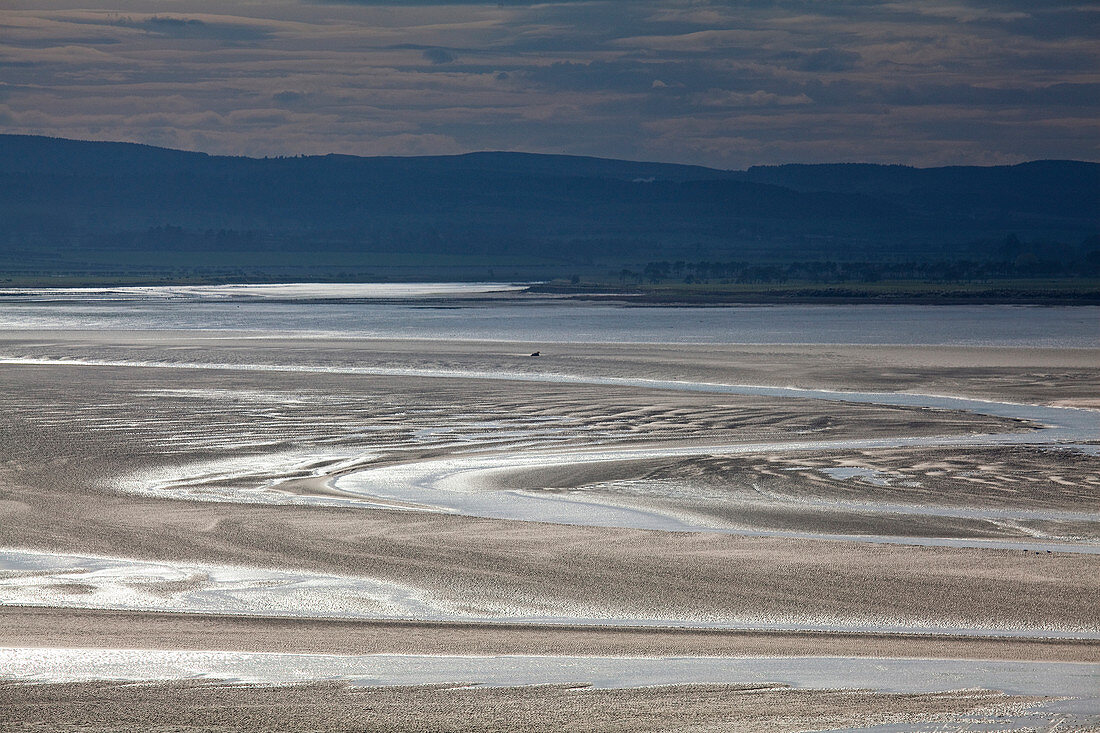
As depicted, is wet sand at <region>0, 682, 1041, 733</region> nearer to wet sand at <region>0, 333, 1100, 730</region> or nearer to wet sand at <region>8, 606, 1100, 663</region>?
wet sand at <region>0, 333, 1100, 730</region>

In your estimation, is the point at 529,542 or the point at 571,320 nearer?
the point at 529,542

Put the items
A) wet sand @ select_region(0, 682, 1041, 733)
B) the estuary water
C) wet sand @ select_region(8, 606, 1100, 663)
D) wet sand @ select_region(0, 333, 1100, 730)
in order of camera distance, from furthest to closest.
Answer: the estuary water < wet sand @ select_region(8, 606, 1100, 663) < wet sand @ select_region(0, 333, 1100, 730) < wet sand @ select_region(0, 682, 1041, 733)

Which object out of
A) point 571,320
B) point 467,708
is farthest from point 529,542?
point 571,320

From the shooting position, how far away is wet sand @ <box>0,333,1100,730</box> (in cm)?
883

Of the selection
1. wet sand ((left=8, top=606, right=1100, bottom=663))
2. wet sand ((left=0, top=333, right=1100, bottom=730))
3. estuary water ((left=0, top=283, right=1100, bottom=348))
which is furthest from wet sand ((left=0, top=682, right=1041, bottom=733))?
estuary water ((left=0, top=283, right=1100, bottom=348))

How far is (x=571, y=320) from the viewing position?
237ft

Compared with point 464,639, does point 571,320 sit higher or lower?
lower

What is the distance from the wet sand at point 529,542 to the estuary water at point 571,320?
2398 centimetres

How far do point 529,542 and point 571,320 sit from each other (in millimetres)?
57781

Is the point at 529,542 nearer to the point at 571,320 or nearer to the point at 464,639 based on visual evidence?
the point at 464,639

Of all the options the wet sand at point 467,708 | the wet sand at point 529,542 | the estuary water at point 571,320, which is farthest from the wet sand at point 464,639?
the estuary water at point 571,320

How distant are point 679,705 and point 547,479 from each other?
1053 centimetres

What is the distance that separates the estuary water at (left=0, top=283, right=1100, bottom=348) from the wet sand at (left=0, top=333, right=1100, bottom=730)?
24.0 metres

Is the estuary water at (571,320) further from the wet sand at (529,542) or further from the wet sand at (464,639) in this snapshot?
the wet sand at (464,639)
